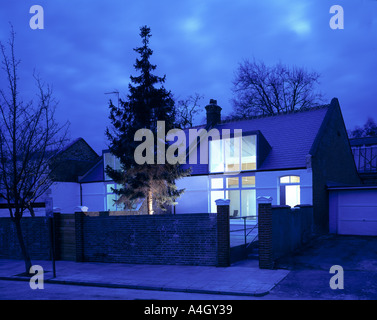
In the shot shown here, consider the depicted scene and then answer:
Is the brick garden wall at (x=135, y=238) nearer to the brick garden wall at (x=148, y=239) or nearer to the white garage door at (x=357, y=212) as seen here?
the brick garden wall at (x=148, y=239)

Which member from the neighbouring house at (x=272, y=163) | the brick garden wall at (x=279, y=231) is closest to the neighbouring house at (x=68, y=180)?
the neighbouring house at (x=272, y=163)

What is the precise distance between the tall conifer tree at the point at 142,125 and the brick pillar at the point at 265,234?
6912 mm

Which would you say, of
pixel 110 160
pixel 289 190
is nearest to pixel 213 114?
pixel 110 160

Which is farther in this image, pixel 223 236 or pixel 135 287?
pixel 223 236

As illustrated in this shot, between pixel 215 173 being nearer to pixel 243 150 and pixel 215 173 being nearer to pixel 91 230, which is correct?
pixel 243 150

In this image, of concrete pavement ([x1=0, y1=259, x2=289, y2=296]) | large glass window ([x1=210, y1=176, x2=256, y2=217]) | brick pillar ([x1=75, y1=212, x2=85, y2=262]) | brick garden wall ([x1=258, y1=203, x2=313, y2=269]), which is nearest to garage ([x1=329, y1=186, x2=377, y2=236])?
brick garden wall ([x1=258, y1=203, x2=313, y2=269])

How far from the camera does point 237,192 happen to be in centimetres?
2098

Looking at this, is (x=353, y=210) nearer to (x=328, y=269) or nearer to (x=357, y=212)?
(x=357, y=212)

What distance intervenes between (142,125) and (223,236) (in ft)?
25.4

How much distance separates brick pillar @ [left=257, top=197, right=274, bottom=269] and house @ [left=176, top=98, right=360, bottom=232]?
262 inches

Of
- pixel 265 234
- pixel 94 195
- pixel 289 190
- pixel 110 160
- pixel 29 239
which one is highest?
pixel 110 160

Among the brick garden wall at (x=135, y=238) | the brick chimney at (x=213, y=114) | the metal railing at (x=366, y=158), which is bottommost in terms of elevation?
the brick garden wall at (x=135, y=238)

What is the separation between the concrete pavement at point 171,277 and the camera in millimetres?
9636
